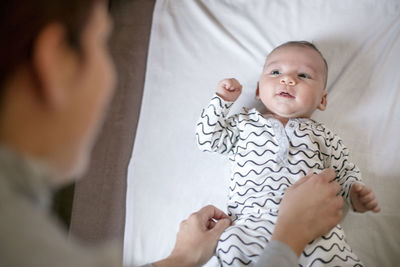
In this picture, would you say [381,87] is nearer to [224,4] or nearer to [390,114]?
[390,114]

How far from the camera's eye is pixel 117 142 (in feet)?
5.08

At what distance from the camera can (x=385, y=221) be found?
1051mm

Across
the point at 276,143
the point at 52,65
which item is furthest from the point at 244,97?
the point at 52,65

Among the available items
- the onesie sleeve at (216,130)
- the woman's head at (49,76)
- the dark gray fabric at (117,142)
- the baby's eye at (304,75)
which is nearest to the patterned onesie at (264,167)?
the onesie sleeve at (216,130)

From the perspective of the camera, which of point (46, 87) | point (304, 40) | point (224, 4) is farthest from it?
point (224, 4)

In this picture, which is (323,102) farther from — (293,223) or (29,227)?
(29,227)

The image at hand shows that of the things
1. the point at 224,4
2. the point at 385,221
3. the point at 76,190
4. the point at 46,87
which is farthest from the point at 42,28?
the point at 76,190

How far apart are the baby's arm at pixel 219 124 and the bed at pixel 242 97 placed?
91mm

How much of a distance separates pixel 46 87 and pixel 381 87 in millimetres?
1116

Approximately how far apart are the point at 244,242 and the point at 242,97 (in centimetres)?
52

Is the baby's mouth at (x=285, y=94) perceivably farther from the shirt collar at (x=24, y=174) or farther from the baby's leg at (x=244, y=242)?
the shirt collar at (x=24, y=174)

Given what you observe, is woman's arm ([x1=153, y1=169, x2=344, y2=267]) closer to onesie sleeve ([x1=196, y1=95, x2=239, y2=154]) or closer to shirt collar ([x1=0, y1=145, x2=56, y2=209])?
onesie sleeve ([x1=196, y1=95, x2=239, y2=154])

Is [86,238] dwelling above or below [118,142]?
below

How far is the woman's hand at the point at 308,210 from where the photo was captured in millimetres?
→ 801
